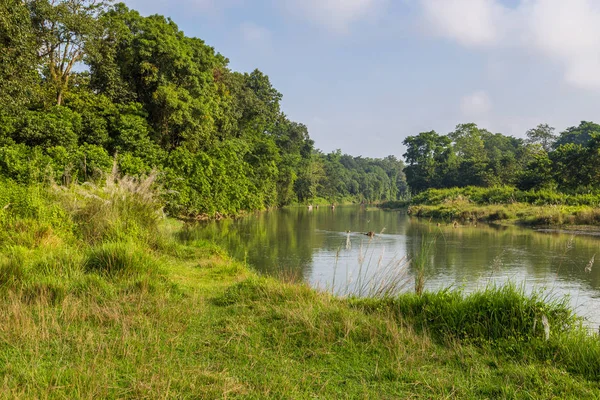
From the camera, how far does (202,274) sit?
7.61 metres

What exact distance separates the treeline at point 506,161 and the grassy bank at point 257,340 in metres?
28.4

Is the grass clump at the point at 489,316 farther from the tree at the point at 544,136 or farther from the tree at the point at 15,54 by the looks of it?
the tree at the point at 544,136

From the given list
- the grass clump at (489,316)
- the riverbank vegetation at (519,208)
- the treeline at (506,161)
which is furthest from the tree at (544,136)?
the grass clump at (489,316)

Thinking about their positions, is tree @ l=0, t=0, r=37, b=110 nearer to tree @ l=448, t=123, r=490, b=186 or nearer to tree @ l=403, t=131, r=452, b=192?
tree @ l=448, t=123, r=490, b=186

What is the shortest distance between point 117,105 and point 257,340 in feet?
61.0

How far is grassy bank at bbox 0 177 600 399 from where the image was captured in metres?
2.93

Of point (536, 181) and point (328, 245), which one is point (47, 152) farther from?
point (536, 181)

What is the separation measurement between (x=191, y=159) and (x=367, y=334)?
19.2 meters

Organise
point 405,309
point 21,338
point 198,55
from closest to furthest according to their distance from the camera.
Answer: point 21,338 → point 405,309 → point 198,55

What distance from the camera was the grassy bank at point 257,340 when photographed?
115 inches

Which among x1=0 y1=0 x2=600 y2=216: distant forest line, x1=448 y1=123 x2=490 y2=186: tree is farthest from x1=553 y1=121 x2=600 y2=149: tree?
x1=0 y1=0 x2=600 y2=216: distant forest line

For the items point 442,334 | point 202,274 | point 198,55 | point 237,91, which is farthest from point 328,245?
point 237,91

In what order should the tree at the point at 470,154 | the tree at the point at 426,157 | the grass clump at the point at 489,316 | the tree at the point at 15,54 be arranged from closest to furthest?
the grass clump at the point at 489,316
the tree at the point at 15,54
the tree at the point at 470,154
the tree at the point at 426,157

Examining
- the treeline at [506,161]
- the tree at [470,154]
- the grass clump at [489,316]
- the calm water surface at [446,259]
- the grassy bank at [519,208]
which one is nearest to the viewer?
the grass clump at [489,316]
